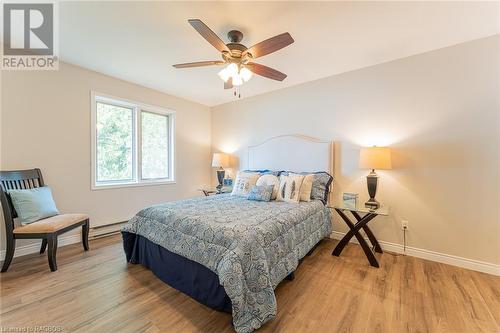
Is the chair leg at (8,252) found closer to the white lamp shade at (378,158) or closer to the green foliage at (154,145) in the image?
the green foliage at (154,145)

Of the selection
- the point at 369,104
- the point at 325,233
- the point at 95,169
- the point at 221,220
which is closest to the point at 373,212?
the point at 325,233

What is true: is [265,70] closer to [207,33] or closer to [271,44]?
[271,44]

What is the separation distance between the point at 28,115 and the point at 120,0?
6.57ft

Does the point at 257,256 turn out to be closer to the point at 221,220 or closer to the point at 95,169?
the point at 221,220

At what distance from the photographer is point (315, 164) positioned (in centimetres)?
342

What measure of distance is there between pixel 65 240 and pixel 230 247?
279 cm

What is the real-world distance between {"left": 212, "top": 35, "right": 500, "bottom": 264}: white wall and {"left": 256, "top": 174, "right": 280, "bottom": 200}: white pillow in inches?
37.9

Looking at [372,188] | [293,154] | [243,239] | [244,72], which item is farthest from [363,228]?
[244,72]

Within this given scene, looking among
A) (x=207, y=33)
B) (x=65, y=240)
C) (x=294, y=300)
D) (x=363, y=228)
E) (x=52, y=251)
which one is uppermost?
(x=207, y=33)

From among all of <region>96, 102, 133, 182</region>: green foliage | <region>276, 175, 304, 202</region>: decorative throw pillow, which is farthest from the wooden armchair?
<region>276, 175, 304, 202</region>: decorative throw pillow

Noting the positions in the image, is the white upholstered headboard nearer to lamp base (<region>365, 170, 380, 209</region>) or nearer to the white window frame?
lamp base (<region>365, 170, 380, 209</region>)

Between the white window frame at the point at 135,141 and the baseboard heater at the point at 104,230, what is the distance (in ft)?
1.94

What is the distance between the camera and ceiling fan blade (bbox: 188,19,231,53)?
1.63 m

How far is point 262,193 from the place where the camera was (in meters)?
2.95
